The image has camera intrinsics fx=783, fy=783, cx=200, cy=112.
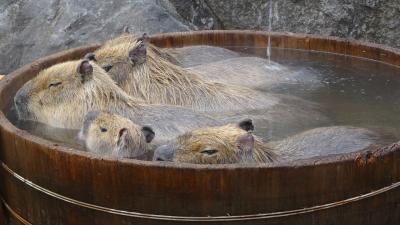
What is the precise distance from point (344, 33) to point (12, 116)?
2.79m

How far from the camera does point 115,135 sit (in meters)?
3.24

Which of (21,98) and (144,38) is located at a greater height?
(144,38)

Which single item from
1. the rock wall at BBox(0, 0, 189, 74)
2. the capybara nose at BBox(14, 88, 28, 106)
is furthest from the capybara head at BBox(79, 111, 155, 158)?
the rock wall at BBox(0, 0, 189, 74)

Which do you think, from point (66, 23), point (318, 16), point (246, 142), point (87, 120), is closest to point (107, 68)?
point (87, 120)

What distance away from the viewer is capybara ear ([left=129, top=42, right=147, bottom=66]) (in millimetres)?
4066

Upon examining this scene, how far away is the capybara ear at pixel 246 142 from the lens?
300 centimetres

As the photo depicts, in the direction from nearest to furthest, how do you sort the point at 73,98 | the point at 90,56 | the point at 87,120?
the point at 87,120 → the point at 73,98 → the point at 90,56

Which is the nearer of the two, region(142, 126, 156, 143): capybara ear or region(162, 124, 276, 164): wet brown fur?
region(162, 124, 276, 164): wet brown fur

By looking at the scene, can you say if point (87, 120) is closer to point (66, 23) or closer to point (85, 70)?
point (85, 70)

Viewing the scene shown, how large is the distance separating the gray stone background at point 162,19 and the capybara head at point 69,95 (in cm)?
159

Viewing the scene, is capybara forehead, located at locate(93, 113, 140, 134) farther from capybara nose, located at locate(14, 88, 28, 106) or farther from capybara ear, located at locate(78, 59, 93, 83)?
capybara nose, located at locate(14, 88, 28, 106)

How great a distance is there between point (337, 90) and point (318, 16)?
1580mm

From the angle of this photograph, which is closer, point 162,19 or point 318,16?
point 162,19

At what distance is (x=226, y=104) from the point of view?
A: 392 centimetres
